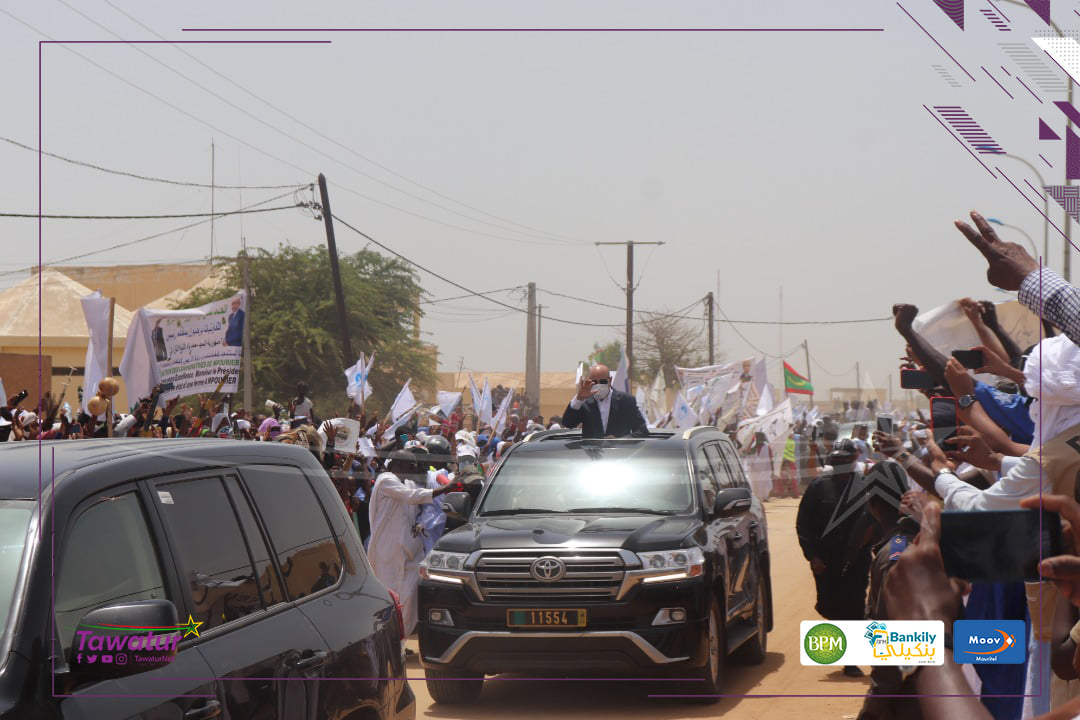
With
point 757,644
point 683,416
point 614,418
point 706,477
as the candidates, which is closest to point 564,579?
point 706,477

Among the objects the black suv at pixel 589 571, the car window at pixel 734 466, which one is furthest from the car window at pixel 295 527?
the car window at pixel 734 466

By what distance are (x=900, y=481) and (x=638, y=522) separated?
3337 millimetres

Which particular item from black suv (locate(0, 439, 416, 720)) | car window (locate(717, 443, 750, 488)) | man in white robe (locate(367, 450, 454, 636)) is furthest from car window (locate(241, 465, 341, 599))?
car window (locate(717, 443, 750, 488))

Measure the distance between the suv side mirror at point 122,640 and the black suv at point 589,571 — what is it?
14.6 feet

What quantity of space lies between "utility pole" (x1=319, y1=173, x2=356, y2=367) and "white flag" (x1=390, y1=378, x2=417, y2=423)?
5.53 m

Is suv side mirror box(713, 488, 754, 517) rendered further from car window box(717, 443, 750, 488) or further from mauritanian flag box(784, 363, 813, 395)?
mauritanian flag box(784, 363, 813, 395)

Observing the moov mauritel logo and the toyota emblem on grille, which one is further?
the toyota emblem on grille

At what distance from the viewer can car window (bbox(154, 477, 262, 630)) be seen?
3605mm

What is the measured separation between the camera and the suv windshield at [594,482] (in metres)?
8.49

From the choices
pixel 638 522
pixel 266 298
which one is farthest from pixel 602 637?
pixel 266 298

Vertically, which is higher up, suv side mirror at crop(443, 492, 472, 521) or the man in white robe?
suv side mirror at crop(443, 492, 472, 521)

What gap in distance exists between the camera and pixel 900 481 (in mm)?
5020

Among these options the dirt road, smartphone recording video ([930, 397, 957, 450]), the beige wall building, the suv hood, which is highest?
the beige wall building

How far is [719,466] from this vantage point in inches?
384
